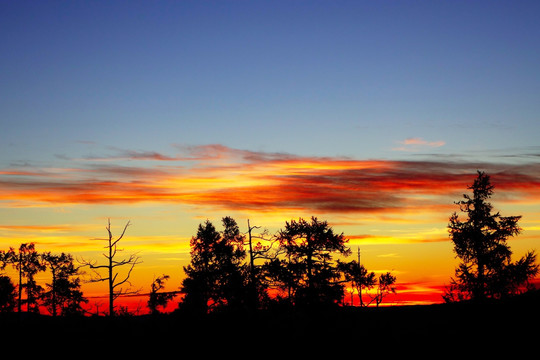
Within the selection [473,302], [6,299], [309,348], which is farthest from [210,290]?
[6,299]

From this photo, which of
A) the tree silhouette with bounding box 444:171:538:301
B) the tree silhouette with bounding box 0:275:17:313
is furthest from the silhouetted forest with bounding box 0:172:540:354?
the tree silhouette with bounding box 0:275:17:313

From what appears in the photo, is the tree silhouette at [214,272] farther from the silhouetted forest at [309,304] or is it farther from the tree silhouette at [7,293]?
the tree silhouette at [7,293]

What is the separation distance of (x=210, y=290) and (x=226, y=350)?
18.6 meters

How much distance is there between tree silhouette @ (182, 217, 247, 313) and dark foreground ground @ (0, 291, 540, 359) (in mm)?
9147

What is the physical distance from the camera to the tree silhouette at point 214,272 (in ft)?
156

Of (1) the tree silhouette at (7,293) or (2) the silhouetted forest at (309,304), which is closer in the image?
(2) the silhouetted forest at (309,304)

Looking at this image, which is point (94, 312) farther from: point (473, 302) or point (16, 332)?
point (473, 302)

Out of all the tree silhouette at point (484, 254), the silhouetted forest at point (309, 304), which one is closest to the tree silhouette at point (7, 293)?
the silhouetted forest at point (309, 304)

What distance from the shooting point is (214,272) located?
51.0m

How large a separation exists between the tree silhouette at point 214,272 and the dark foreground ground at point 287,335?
9147 mm

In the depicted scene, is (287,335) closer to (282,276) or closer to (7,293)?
(282,276)

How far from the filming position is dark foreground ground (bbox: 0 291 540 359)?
30922mm

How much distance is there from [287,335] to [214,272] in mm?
A: 17887

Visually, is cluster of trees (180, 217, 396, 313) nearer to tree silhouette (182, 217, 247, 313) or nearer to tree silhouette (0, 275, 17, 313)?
tree silhouette (182, 217, 247, 313)
